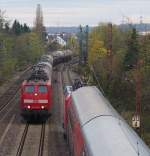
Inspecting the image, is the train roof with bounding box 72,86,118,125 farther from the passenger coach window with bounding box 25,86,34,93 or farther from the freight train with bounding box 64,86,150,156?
the passenger coach window with bounding box 25,86,34,93

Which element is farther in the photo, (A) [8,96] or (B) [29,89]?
(A) [8,96]

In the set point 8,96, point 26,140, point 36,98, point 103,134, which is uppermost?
point 103,134

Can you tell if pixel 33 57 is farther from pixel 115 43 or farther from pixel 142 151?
pixel 142 151

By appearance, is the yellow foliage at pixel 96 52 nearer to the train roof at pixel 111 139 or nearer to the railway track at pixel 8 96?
the railway track at pixel 8 96

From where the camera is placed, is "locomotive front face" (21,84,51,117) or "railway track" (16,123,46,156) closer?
"railway track" (16,123,46,156)

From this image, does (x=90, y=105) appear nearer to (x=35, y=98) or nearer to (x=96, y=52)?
(x=35, y=98)

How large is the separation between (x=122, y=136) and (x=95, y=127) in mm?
1501

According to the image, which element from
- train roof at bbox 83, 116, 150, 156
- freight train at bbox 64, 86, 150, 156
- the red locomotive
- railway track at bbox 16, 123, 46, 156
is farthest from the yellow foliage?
train roof at bbox 83, 116, 150, 156

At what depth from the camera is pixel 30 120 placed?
3050cm

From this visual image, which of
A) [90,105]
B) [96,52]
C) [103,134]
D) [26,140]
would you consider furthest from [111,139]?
[96,52]

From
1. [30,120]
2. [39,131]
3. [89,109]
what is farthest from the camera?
[30,120]

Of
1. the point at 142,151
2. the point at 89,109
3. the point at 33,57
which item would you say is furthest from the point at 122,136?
the point at 33,57

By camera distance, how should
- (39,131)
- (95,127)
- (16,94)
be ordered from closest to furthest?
(95,127)
(39,131)
(16,94)

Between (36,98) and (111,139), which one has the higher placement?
(111,139)
